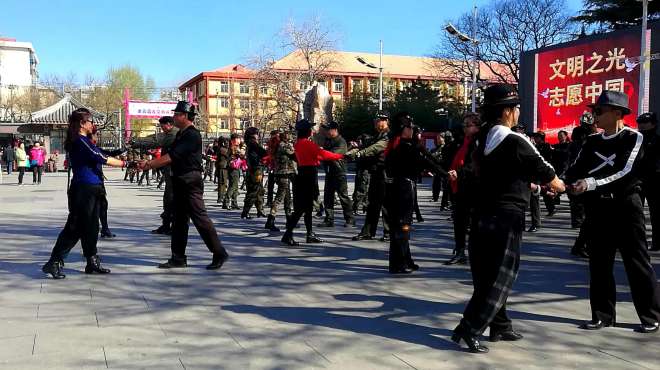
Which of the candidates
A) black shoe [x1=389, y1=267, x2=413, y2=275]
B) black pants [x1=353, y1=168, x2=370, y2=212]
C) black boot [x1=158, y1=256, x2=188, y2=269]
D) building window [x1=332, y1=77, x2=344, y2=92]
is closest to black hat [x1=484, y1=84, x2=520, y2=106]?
black shoe [x1=389, y1=267, x2=413, y2=275]

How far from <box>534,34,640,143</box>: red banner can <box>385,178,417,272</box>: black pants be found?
56.2 feet

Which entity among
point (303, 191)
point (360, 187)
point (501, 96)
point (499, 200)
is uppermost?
point (501, 96)

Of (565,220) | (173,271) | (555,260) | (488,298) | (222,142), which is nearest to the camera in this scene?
(488,298)

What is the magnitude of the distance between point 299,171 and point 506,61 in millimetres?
40181

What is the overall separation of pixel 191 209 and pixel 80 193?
1.15 m

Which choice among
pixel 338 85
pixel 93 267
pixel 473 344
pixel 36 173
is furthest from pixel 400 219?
pixel 338 85

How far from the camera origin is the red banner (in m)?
22.5

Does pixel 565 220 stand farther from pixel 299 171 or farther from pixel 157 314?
Result: pixel 157 314

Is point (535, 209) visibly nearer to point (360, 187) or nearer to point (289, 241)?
point (360, 187)

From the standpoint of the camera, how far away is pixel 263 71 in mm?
44781

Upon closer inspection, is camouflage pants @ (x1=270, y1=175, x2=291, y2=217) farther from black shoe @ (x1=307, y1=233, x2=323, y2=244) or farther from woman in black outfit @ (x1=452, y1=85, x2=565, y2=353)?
woman in black outfit @ (x1=452, y1=85, x2=565, y2=353)

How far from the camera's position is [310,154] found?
863 cm

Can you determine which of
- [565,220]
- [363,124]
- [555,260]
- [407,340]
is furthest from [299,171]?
[363,124]

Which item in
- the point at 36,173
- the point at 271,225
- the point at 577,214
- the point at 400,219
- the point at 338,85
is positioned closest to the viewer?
the point at 400,219
